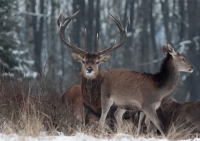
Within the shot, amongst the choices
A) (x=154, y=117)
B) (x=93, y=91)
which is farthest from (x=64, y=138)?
(x=93, y=91)

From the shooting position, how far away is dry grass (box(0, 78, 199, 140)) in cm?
1054

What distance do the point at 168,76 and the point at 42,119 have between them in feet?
8.19

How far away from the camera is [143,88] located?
1233 centimetres

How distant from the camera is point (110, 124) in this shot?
42.5 feet

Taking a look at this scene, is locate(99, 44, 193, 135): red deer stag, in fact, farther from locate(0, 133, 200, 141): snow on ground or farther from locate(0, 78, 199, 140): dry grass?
locate(0, 133, 200, 141): snow on ground

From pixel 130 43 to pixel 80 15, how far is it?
4.95m

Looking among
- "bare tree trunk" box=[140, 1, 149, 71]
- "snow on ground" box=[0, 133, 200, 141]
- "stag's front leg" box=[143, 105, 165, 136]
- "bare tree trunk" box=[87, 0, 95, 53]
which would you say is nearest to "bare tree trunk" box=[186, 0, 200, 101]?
"bare tree trunk" box=[140, 1, 149, 71]

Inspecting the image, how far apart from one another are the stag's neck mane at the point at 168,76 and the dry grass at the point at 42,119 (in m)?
0.70

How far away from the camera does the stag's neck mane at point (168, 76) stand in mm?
12320

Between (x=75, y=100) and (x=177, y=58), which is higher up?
(x=177, y=58)

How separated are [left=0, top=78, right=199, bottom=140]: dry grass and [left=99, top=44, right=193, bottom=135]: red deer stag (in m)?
0.39

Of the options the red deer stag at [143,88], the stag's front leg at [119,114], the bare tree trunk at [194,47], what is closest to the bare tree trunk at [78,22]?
the bare tree trunk at [194,47]

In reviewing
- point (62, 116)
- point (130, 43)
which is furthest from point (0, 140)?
point (130, 43)

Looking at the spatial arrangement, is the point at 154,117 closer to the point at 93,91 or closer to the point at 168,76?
the point at 168,76
